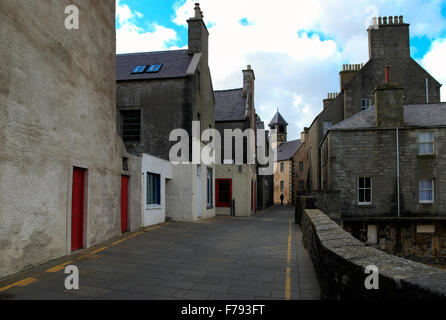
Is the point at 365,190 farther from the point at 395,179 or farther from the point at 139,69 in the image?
the point at 139,69

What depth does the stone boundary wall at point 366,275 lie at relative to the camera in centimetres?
274

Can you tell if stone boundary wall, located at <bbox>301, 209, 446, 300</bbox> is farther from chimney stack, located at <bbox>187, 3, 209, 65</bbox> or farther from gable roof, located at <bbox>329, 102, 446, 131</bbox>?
gable roof, located at <bbox>329, 102, 446, 131</bbox>

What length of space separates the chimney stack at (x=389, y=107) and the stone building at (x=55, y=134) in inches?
662

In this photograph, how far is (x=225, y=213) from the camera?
87.2ft

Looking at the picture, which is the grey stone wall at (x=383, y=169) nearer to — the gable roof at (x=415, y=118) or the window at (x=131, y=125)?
the gable roof at (x=415, y=118)

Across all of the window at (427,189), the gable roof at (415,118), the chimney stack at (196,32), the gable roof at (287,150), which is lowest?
the window at (427,189)

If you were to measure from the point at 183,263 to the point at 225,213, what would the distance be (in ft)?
61.0

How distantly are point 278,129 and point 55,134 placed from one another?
76.0 m

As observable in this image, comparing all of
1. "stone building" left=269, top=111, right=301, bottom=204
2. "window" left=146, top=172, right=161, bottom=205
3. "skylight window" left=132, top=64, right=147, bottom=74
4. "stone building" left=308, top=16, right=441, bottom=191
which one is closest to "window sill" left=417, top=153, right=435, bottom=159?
"stone building" left=308, top=16, right=441, bottom=191

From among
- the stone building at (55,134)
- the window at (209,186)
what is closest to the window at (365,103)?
the window at (209,186)

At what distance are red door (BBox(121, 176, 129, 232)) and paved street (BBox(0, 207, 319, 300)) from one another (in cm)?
120

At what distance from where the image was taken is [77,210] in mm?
9148
